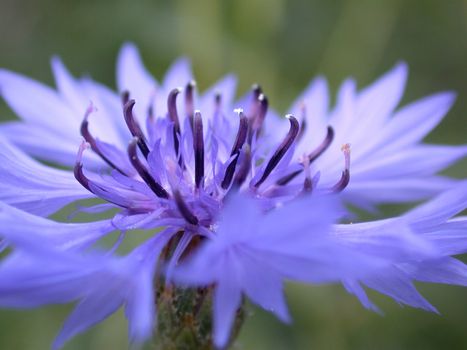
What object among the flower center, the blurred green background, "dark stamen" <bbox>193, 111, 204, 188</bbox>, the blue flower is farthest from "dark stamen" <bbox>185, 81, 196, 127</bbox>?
the blurred green background

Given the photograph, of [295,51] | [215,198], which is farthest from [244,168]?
[295,51]

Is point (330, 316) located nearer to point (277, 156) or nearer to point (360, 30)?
point (277, 156)

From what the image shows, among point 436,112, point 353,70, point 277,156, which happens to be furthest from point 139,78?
point 353,70

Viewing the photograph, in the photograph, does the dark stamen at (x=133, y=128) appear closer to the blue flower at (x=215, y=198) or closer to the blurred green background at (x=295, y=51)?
→ the blue flower at (x=215, y=198)

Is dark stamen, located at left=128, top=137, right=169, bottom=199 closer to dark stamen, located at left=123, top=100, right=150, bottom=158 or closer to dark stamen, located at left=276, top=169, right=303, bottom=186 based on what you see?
dark stamen, located at left=123, top=100, right=150, bottom=158

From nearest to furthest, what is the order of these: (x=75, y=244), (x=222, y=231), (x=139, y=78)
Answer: (x=222, y=231)
(x=75, y=244)
(x=139, y=78)

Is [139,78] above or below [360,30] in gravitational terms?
below

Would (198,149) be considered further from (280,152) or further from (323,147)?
(323,147)
